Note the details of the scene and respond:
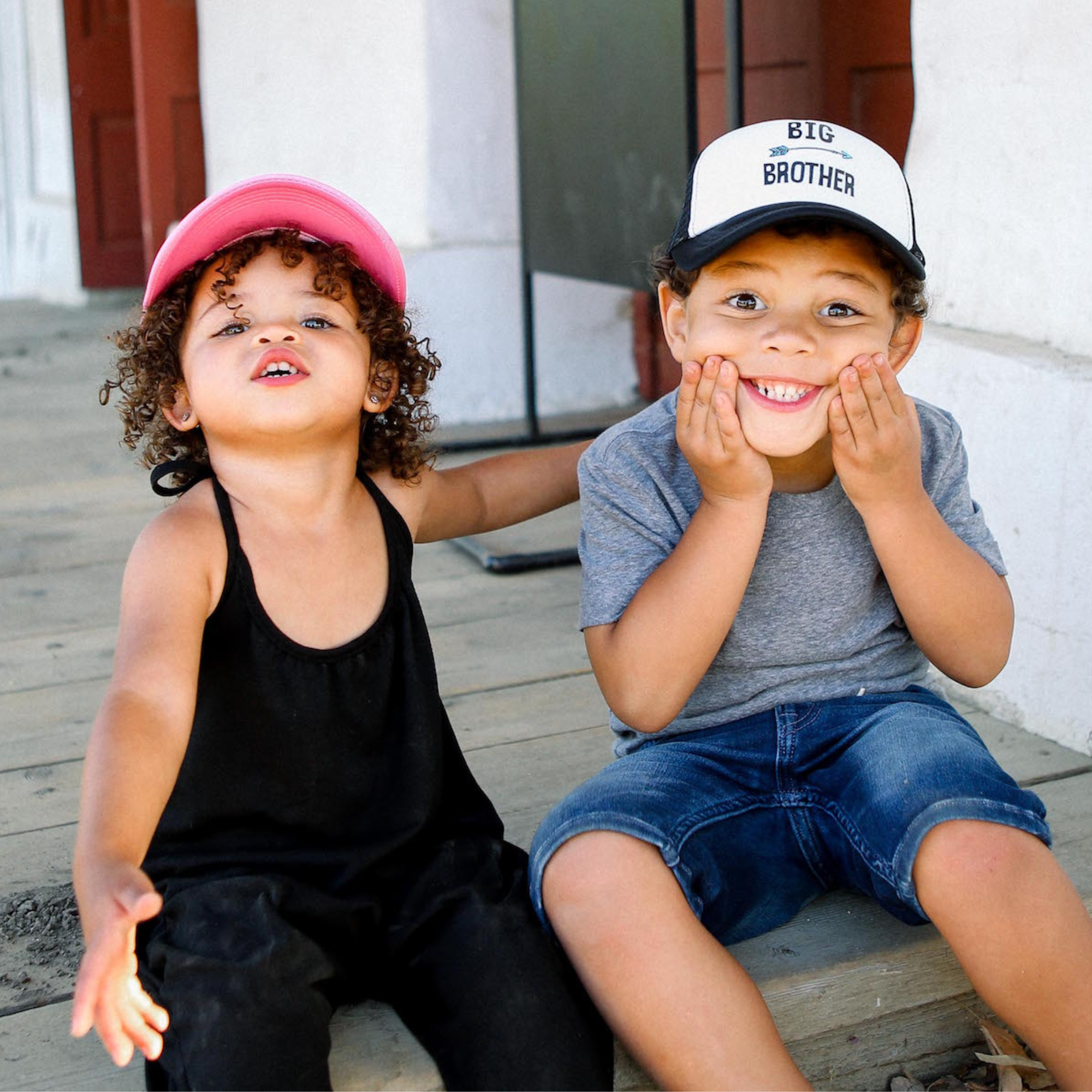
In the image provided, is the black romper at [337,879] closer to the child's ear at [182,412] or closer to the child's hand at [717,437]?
the child's ear at [182,412]

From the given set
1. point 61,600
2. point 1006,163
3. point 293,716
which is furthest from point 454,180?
point 293,716

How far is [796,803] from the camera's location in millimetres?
1482

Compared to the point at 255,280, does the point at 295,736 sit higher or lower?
lower

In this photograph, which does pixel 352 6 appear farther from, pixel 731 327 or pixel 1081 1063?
pixel 1081 1063

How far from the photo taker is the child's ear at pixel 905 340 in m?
1.53

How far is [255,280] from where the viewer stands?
1.46 metres

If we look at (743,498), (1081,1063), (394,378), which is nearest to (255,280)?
(394,378)

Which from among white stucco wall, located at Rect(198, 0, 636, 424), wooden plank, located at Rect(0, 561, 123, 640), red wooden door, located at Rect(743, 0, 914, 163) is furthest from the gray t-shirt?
white stucco wall, located at Rect(198, 0, 636, 424)

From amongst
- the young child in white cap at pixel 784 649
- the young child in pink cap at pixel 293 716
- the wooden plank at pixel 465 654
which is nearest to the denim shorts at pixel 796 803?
the young child in white cap at pixel 784 649

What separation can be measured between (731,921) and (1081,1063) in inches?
13.3

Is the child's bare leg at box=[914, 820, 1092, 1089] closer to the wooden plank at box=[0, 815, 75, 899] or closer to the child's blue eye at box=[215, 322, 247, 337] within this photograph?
the child's blue eye at box=[215, 322, 247, 337]

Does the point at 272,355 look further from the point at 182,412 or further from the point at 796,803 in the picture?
the point at 796,803

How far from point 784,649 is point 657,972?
405 mm

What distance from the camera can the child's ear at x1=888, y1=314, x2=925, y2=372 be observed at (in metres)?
1.53
